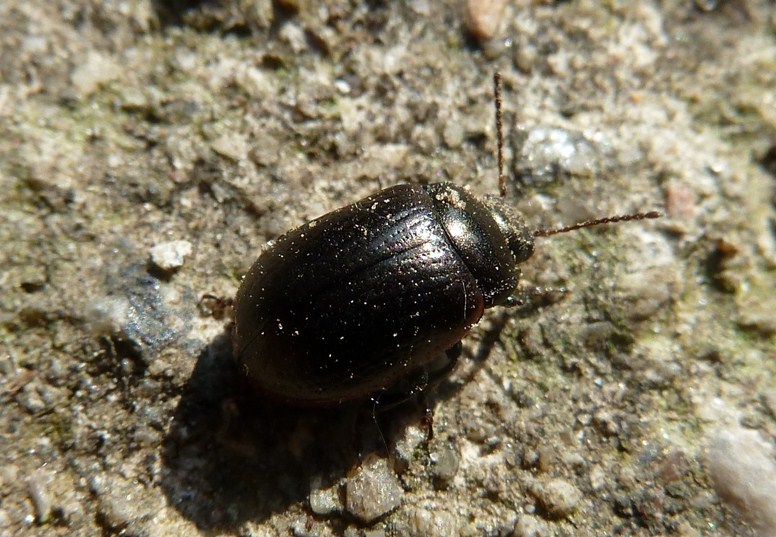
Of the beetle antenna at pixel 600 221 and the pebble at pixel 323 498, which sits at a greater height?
the beetle antenna at pixel 600 221

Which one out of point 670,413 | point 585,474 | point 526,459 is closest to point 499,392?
point 526,459

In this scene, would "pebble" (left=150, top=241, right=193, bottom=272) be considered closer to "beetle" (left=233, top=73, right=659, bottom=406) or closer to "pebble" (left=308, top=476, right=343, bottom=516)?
"beetle" (left=233, top=73, right=659, bottom=406)

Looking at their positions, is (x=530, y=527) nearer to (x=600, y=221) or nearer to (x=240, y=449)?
(x=240, y=449)

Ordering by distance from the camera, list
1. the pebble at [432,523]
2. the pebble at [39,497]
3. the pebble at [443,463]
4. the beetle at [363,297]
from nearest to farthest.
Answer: the beetle at [363,297] → the pebble at [39,497] → the pebble at [432,523] → the pebble at [443,463]

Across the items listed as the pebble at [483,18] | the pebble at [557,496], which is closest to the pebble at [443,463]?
the pebble at [557,496]

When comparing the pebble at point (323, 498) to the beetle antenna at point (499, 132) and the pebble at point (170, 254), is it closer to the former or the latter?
the pebble at point (170, 254)

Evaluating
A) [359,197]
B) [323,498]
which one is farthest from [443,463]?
[359,197]
